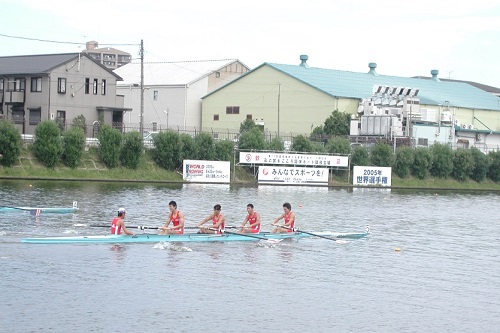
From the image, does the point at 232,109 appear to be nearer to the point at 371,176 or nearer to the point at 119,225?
the point at 371,176

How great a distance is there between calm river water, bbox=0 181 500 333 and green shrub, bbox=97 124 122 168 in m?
20.4

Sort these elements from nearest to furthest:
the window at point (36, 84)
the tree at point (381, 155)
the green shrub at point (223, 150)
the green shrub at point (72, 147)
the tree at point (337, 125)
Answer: the green shrub at point (72, 147), the green shrub at point (223, 150), the window at point (36, 84), the tree at point (381, 155), the tree at point (337, 125)

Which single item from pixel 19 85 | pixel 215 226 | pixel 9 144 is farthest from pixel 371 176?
pixel 215 226

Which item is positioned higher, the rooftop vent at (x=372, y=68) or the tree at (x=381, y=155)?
the rooftop vent at (x=372, y=68)

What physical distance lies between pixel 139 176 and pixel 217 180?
24.6 ft

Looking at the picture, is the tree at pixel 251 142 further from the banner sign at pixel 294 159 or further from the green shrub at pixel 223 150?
the green shrub at pixel 223 150

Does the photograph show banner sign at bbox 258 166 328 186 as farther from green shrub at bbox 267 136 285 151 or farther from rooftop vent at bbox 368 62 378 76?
rooftop vent at bbox 368 62 378 76

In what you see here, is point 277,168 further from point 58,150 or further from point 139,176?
point 58,150

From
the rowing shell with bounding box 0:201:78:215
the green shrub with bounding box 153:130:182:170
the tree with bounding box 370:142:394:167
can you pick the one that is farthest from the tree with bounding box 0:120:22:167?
the tree with bounding box 370:142:394:167

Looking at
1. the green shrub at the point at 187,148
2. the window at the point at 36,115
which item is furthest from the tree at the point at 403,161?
the window at the point at 36,115

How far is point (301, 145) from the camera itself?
81.2 m

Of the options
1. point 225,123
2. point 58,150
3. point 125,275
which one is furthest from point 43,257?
point 225,123

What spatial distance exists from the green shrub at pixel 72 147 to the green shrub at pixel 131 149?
399 cm

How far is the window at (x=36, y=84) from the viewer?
271ft
